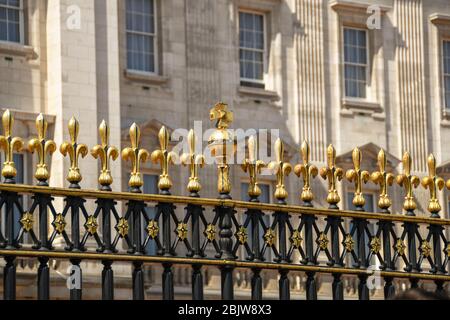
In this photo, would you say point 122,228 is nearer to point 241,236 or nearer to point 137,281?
point 137,281

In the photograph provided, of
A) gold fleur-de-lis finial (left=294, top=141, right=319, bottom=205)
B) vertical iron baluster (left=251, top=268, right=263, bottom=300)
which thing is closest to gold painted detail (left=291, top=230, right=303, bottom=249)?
gold fleur-de-lis finial (left=294, top=141, right=319, bottom=205)

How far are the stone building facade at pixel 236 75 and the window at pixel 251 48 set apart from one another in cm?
3

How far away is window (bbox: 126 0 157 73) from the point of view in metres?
41.2

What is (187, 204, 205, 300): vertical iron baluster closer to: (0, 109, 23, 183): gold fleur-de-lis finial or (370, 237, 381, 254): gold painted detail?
(0, 109, 23, 183): gold fleur-de-lis finial

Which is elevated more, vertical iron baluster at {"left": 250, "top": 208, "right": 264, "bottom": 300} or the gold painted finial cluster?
the gold painted finial cluster

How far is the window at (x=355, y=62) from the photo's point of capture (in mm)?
45938

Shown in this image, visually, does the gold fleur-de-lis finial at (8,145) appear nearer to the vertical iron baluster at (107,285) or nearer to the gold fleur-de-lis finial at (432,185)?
the vertical iron baluster at (107,285)

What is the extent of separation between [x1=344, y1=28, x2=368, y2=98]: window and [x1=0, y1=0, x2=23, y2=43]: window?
10.3m

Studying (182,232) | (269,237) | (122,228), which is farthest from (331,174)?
(122,228)

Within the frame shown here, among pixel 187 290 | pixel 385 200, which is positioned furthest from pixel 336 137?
pixel 385 200

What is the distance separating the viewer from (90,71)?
38938mm

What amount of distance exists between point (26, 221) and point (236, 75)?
2133cm

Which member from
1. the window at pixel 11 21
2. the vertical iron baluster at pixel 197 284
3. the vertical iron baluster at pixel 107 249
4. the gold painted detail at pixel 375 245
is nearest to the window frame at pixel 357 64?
the window at pixel 11 21

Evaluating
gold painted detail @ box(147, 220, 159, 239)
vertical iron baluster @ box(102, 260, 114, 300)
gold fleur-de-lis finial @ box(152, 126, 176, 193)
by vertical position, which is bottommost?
vertical iron baluster @ box(102, 260, 114, 300)
